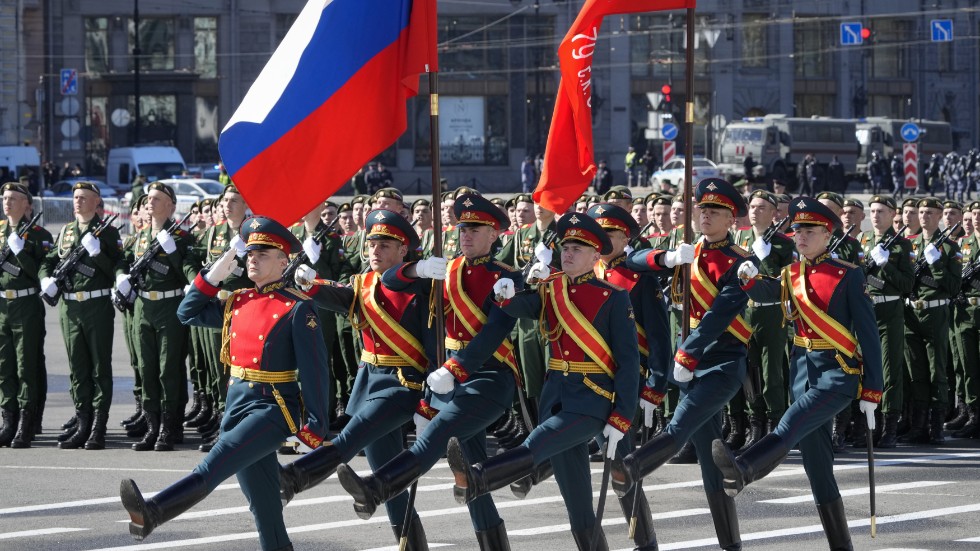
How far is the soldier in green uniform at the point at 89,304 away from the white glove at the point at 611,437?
637 centimetres

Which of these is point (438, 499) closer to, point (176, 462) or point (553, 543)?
point (553, 543)

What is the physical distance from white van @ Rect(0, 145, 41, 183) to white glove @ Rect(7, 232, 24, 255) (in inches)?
1393

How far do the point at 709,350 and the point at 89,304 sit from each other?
609 centimetres

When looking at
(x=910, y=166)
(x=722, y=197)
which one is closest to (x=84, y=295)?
(x=722, y=197)

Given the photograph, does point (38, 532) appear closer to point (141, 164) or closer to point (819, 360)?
point (819, 360)

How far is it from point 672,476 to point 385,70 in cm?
453

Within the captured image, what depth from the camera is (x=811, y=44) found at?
217 ft

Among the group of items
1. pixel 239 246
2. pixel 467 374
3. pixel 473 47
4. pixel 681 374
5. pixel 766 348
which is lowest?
pixel 766 348

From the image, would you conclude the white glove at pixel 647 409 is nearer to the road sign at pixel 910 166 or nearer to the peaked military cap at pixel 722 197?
the peaked military cap at pixel 722 197

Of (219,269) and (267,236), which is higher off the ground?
(267,236)

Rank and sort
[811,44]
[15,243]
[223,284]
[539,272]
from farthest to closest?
[811,44]
[223,284]
[15,243]
[539,272]

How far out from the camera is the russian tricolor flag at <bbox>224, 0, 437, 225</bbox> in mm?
9102

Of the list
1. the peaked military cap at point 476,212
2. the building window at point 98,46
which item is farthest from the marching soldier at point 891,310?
the building window at point 98,46

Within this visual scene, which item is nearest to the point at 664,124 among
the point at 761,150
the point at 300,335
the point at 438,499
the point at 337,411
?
the point at 761,150
